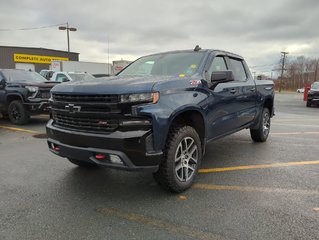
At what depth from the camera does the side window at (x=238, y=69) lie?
19.5 ft

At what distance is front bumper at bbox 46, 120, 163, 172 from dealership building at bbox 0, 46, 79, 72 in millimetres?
46553

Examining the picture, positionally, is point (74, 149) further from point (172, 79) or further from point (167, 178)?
point (172, 79)

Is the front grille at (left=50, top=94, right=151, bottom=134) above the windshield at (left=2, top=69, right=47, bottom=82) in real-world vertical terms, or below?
below

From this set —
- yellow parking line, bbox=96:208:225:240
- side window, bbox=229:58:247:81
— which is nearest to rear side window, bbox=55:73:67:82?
side window, bbox=229:58:247:81

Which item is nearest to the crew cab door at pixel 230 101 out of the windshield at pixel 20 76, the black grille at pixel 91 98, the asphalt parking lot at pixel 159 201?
the asphalt parking lot at pixel 159 201

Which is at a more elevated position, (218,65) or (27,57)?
(27,57)

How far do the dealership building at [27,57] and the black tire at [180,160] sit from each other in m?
46.4

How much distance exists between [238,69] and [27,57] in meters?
48.5

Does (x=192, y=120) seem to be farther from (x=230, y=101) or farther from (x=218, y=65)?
A: (x=218, y=65)

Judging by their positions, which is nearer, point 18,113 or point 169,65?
point 169,65

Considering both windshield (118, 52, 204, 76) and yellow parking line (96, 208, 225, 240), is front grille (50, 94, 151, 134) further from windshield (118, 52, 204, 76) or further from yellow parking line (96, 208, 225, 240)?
→ windshield (118, 52, 204, 76)

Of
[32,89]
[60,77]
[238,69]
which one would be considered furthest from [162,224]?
[60,77]

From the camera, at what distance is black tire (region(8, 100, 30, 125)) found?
963 cm

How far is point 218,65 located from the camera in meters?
5.30
